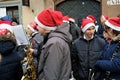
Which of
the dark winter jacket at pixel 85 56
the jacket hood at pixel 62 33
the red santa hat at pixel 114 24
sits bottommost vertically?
the dark winter jacket at pixel 85 56

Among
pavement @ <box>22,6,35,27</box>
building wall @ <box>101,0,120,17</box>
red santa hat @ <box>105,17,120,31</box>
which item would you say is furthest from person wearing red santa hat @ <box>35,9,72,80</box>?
pavement @ <box>22,6,35,27</box>

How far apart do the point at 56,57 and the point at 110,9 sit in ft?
30.8

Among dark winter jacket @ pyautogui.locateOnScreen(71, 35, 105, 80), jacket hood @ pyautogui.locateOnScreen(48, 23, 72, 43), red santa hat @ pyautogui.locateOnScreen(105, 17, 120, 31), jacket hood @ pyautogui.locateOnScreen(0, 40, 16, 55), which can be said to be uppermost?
red santa hat @ pyautogui.locateOnScreen(105, 17, 120, 31)

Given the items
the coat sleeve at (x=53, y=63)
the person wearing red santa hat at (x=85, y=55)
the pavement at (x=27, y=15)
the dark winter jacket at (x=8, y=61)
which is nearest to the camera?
the coat sleeve at (x=53, y=63)

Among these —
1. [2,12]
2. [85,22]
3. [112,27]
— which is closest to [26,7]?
[2,12]

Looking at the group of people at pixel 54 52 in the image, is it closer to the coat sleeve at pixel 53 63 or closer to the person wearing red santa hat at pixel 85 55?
the coat sleeve at pixel 53 63

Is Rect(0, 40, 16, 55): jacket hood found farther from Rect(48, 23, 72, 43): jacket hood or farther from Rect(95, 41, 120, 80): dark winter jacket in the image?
Rect(95, 41, 120, 80): dark winter jacket

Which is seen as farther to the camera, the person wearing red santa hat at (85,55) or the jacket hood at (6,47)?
the person wearing red santa hat at (85,55)

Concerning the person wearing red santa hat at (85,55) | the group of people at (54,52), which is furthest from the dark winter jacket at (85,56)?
the group of people at (54,52)

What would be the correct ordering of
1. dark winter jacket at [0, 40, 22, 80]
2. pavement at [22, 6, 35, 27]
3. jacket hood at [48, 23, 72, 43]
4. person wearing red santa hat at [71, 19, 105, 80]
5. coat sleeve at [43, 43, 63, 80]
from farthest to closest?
1. pavement at [22, 6, 35, 27]
2. person wearing red santa hat at [71, 19, 105, 80]
3. dark winter jacket at [0, 40, 22, 80]
4. jacket hood at [48, 23, 72, 43]
5. coat sleeve at [43, 43, 63, 80]

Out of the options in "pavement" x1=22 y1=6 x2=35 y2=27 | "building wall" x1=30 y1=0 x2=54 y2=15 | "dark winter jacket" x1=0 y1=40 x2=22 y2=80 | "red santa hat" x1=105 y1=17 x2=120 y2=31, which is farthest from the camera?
"pavement" x1=22 y1=6 x2=35 y2=27

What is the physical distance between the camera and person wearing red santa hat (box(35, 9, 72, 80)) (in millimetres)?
5133

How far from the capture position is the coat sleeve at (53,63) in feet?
16.8

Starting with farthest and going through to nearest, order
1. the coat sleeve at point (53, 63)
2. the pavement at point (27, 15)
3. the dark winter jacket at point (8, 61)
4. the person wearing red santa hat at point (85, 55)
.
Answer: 1. the pavement at point (27, 15)
2. the person wearing red santa hat at point (85, 55)
3. the dark winter jacket at point (8, 61)
4. the coat sleeve at point (53, 63)
